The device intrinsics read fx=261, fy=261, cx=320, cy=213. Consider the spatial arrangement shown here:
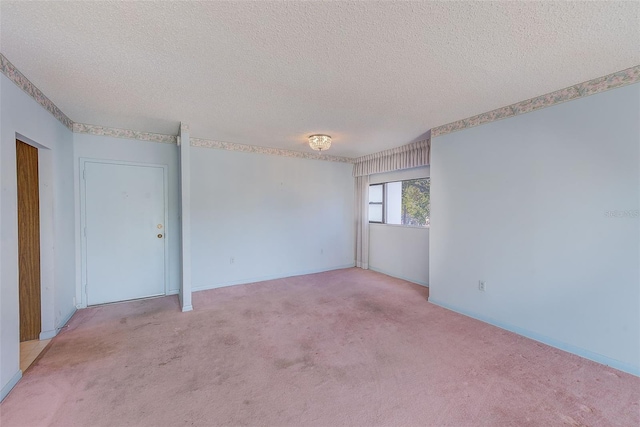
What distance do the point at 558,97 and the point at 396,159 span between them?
2331 millimetres

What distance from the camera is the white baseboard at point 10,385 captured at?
69.6 inches

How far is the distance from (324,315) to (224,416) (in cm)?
169

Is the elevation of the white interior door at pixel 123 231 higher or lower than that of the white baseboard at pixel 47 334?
higher

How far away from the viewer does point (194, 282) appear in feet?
13.4

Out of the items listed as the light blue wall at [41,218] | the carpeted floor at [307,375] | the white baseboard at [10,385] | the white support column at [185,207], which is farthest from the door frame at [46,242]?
the white support column at [185,207]

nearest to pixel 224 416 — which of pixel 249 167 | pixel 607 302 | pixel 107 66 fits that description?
pixel 107 66

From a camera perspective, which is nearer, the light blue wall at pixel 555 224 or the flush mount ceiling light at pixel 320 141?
the light blue wall at pixel 555 224

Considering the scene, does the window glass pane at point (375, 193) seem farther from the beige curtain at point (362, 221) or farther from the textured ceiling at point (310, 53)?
the textured ceiling at point (310, 53)

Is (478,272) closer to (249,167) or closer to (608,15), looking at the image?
(608,15)

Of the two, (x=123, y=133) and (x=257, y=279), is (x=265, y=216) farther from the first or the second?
(x=123, y=133)

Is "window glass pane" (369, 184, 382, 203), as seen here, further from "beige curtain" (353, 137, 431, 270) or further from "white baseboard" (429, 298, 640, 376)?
"white baseboard" (429, 298, 640, 376)

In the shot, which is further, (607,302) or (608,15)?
(607,302)

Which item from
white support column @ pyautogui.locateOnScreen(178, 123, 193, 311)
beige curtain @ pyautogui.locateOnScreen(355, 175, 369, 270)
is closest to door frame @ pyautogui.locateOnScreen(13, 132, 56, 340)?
white support column @ pyautogui.locateOnScreen(178, 123, 193, 311)

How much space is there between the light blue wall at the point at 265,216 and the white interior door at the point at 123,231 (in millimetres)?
499
